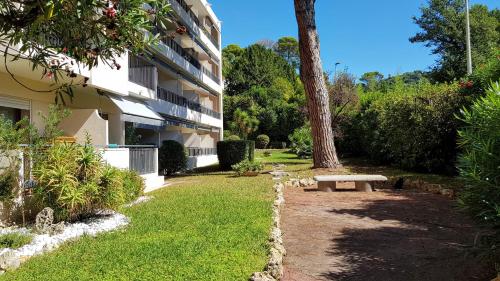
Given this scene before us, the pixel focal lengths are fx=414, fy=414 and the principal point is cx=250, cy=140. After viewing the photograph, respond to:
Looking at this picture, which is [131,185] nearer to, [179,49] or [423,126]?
[423,126]

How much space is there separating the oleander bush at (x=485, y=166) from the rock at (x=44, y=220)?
697 centimetres

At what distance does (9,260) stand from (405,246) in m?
6.50

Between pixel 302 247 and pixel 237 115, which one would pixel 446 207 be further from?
pixel 237 115

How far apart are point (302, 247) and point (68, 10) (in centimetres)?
563

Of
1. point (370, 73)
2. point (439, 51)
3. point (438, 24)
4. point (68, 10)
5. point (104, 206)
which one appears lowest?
point (104, 206)

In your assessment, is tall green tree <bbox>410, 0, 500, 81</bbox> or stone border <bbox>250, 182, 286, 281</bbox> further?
tall green tree <bbox>410, 0, 500, 81</bbox>

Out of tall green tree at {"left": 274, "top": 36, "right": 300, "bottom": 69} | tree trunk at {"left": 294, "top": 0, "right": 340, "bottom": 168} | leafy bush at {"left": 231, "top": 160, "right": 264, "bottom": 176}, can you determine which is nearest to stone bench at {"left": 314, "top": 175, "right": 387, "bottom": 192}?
tree trunk at {"left": 294, "top": 0, "right": 340, "bottom": 168}

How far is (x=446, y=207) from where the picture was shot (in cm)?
1152

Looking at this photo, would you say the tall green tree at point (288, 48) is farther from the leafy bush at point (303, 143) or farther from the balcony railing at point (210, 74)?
the leafy bush at point (303, 143)

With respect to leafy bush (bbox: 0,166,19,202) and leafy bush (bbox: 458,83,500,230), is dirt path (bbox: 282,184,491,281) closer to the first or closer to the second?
leafy bush (bbox: 458,83,500,230)

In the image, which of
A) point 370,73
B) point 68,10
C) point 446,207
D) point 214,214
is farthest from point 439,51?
point 370,73

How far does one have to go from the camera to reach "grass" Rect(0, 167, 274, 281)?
216 inches

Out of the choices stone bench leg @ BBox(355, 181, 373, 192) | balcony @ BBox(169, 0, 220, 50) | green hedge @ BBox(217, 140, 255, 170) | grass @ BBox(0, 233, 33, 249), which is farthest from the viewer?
balcony @ BBox(169, 0, 220, 50)

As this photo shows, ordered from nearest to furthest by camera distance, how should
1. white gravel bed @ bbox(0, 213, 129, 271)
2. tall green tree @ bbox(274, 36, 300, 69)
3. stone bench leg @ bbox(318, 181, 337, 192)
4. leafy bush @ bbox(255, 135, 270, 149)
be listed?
white gravel bed @ bbox(0, 213, 129, 271)
stone bench leg @ bbox(318, 181, 337, 192)
leafy bush @ bbox(255, 135, 270, 149)
tall green tree @ bbox(274, 36, 300, 69)
